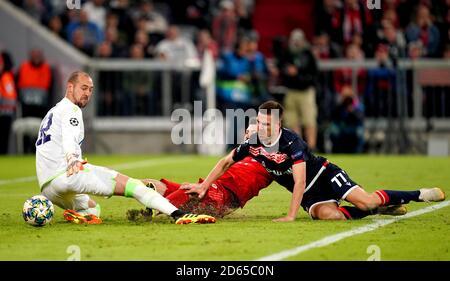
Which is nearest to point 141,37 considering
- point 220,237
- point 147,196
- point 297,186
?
point 147,196

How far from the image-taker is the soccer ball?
10672mm

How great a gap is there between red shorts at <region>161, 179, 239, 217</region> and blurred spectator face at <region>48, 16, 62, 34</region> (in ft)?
45.3

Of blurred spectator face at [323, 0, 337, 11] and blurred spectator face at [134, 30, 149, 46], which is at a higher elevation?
blurred spectator face at [323, 0, 337, 11]

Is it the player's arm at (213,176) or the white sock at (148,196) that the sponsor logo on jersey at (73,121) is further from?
the player's arm at (213,176)

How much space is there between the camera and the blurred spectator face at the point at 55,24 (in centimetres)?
2464

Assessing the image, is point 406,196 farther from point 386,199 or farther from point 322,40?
point 322,40

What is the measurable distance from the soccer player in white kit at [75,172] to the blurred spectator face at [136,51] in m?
13.4

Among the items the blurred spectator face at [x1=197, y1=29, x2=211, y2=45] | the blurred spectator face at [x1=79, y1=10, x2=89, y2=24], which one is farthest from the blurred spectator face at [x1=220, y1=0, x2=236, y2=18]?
the blurred spectator face at [x1=79, y1=10, x2=89, y2=24]

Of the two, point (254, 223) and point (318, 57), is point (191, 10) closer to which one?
point (318, 57)

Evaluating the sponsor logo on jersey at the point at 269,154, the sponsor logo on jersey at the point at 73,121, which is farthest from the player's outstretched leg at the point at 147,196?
the sponsor logo on jersey at the point at 269,154

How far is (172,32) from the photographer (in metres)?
23.9

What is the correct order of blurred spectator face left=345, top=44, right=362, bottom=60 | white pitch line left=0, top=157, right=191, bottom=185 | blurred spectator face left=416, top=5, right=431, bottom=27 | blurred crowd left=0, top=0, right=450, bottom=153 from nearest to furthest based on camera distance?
1. white pitch line left=0, top=157, right=191, bottom=185
2. blurred crowd left=0, top=0, right=450, bottom=153
3. blurred spectator face left=416, top=5, right=431, bottom=27
4. blurred spectator face left=345, top=44, right=362, bottom=60

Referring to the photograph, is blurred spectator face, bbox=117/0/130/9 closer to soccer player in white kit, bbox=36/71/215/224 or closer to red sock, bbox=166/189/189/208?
soccer player in white kit, bbox=36/71/215/224
